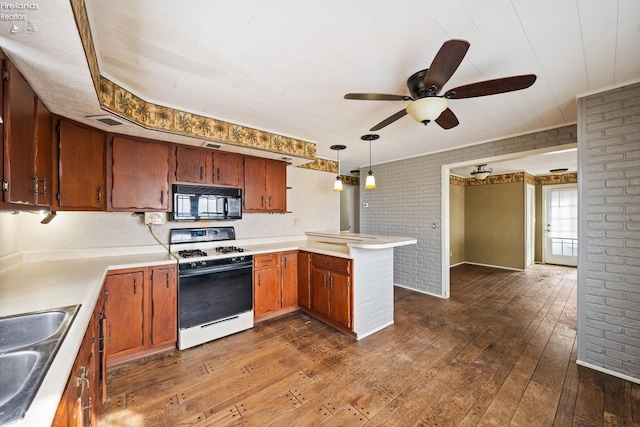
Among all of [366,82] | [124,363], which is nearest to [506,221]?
[366,82]

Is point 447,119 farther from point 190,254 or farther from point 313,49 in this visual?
point 190,254

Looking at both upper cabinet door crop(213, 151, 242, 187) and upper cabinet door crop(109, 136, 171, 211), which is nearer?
upper cabinet door crop(109, 136, 171, 211)

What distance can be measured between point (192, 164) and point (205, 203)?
474 millimetres

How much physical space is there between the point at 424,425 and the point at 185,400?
Answer: 1730mm

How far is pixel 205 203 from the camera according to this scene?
3086mm

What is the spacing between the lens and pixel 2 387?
96 centimetres

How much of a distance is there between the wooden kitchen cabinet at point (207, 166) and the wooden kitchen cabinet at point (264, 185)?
143mm

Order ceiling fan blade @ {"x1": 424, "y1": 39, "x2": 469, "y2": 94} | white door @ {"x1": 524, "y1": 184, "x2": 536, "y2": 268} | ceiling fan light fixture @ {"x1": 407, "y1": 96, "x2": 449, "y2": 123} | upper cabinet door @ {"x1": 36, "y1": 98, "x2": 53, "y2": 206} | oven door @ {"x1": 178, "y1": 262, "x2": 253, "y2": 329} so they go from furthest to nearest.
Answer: white door @ {"x1": 524, "y1": 184, "x2": 536, "y2": 268} → oven door @ {"x1": 178, "y1": 262, "x2": 253, "y2": 329} → ceiling fan light fixture @ {"x1": 407, "y1": 96, "x2": 449, "y2": 123} → upper cabinet door @ {"x1": 36, "y1": 98, "x2": 53, "y2": 206} → ceiling fan blade @ {"x1": 424, "y1": 39, "x2": 469, "y2": 94}

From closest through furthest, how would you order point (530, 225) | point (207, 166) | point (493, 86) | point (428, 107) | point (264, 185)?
point (493, 86)
point (428, 107)
point (207, 166)
point (264, 185)
point (530, 225)

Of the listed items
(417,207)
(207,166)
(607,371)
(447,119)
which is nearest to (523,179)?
(417,207)

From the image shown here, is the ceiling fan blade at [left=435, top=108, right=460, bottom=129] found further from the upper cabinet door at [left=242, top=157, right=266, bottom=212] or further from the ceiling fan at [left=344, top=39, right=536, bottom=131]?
the upper cabinet door at [left=242, top=157, right=266, bottom=212]

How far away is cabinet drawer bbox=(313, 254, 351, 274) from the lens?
2.95 meters

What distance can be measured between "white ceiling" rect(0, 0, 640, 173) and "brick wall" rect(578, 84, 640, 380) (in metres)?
0.26

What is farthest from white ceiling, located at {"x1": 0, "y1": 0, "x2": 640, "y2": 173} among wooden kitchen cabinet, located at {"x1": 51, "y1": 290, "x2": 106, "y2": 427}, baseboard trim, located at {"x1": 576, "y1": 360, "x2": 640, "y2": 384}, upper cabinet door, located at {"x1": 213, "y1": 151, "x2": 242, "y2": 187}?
baseboard trim, located at {"x1": 576, "y1": 360, "x2": 640, "y2": 384}
